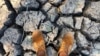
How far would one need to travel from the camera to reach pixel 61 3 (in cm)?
201

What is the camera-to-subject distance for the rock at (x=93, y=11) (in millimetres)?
1972

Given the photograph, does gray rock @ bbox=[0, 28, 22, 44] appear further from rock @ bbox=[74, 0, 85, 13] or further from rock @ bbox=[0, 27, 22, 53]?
rock @ bbox=[74, 0, 85, 13]

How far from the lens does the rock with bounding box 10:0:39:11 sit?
2.00m

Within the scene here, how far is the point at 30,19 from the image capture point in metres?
1.99

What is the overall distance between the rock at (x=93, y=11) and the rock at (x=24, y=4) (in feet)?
1.02

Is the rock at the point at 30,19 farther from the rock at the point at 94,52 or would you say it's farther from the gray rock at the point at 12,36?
the rock at the point at 94,52

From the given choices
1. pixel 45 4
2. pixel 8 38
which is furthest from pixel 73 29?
pixel 8 38

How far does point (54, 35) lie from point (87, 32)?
198 mm

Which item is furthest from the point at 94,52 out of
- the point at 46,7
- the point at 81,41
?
the point at 46,7

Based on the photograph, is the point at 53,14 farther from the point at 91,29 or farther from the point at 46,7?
the point at 91,29

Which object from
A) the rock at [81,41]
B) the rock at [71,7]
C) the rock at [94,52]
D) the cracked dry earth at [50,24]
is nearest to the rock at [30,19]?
the cracked dry earth at [50,24]

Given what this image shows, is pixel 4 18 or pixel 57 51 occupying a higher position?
pixel 4 18

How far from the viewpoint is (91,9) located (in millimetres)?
1988

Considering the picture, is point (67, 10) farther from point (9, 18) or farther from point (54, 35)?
point (9, 18)
